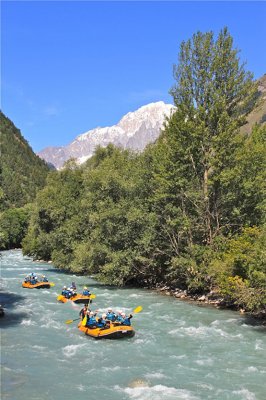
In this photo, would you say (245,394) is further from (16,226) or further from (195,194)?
(16,226)

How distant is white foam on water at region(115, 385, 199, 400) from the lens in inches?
510

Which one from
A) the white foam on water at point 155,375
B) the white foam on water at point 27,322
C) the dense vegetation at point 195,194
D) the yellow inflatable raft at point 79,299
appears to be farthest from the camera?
the dense vegetation at point 195,194

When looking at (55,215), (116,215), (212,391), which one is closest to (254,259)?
(212,391)

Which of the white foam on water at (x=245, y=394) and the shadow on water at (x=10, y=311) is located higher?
the shadow on water at (x=10, y=311)

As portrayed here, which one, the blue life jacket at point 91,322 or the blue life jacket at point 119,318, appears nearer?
the blue life jacket at point 91,322

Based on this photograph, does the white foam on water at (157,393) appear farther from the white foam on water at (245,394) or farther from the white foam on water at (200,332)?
the white foam on water at (200,332)

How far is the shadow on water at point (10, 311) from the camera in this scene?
22.2 metres

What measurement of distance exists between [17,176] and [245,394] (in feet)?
445

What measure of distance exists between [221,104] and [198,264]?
1147 centimetres

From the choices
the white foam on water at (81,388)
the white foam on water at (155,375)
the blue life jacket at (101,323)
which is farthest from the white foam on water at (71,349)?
the white foam on water at (155,375)

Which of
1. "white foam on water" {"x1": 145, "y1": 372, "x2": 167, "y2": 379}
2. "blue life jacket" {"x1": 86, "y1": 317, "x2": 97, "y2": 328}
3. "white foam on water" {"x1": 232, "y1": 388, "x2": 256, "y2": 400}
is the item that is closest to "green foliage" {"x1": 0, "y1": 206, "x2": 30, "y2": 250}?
"blue life jacket" {"x1": 86, "y1": 317, "x2": 97, "y2": 328}

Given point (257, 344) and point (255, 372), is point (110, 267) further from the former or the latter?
point (255, 372)

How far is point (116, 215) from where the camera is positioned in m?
34.4

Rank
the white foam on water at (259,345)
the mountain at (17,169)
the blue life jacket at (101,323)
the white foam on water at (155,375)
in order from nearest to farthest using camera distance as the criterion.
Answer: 1. the white foam on water at (155,375)
2. the white foam on water at (259,345)
3. the blue life jacket at (101,323)
4. the mountain at (17,169)
